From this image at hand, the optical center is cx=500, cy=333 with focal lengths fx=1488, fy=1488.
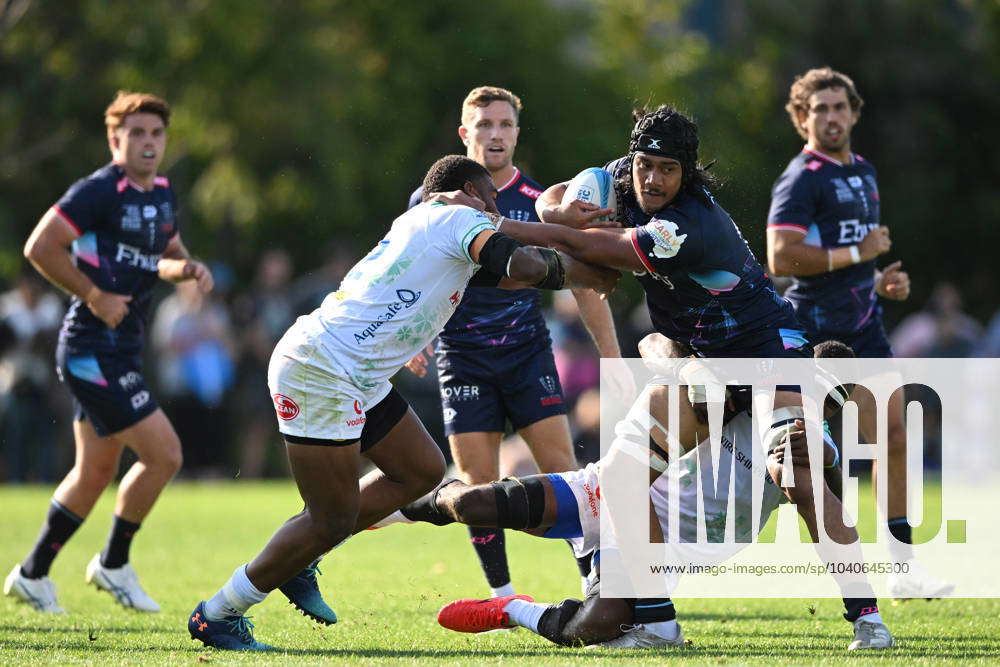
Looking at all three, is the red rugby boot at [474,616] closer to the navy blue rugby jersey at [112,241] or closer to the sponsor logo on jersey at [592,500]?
the sponsor logo on jersey at [592,500]

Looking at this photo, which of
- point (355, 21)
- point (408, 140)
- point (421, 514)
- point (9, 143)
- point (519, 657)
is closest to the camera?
point (519, 657)

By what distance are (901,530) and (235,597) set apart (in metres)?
3.79

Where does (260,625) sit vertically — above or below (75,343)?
below

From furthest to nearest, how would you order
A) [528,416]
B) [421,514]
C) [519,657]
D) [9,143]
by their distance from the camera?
[9,143] < [528,416] < [421,514] < [519,657]

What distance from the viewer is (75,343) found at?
27.7 ft

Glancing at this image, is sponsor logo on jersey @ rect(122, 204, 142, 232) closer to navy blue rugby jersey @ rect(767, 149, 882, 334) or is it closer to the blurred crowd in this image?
navy blue rugby jersey @ rect(767, 149, 882, 334)

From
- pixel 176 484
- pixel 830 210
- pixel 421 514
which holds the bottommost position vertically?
pixel 176 484

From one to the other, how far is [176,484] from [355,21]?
815cm

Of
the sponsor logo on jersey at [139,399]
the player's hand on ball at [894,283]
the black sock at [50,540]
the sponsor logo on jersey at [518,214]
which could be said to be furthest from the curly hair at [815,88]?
the black sock at [50,540]

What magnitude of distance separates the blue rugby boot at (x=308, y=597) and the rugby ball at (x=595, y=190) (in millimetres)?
2005

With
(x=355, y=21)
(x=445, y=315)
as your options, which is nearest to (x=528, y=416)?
(x=445, y=315)

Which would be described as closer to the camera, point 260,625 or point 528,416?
point 260,625

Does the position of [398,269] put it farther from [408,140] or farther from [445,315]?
[408,140]

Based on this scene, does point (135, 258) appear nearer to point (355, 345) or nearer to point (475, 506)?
point (355, 345)
